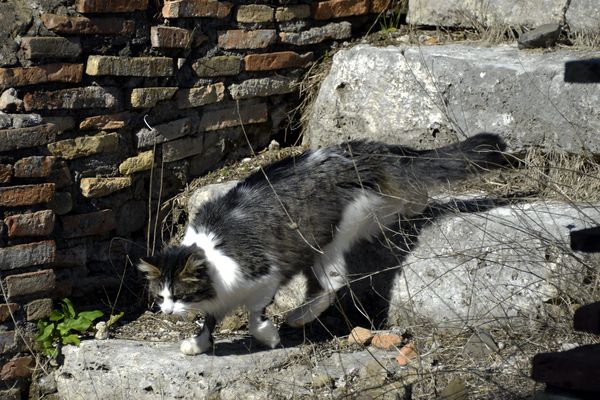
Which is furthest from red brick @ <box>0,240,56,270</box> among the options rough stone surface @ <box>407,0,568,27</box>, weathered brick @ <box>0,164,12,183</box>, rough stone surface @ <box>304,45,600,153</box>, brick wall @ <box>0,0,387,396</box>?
rough stone surface @ <box>407,0,568,27</box>

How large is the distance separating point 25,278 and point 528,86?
8.77 feet

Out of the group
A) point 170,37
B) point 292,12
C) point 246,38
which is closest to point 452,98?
point 292,12

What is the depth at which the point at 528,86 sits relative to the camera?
15.9 ft

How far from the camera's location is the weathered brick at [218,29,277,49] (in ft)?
17.1

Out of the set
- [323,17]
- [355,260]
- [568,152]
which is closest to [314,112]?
[323,17]

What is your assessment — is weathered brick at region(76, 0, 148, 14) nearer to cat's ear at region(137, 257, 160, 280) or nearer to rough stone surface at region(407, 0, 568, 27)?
cat's ear at region(137, 257, 160, 280)

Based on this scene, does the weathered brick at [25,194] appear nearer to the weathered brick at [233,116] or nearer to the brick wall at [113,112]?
the brick wall at [113,112]

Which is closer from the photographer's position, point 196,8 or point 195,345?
point 195,345

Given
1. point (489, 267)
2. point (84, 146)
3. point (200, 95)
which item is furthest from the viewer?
point (200, 95)

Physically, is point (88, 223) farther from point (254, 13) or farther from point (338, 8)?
point (338, 8)

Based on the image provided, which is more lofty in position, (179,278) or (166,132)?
(166,132)

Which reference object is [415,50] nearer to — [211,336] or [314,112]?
[314,112]

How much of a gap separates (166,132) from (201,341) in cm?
122

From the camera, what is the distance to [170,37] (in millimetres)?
4902
